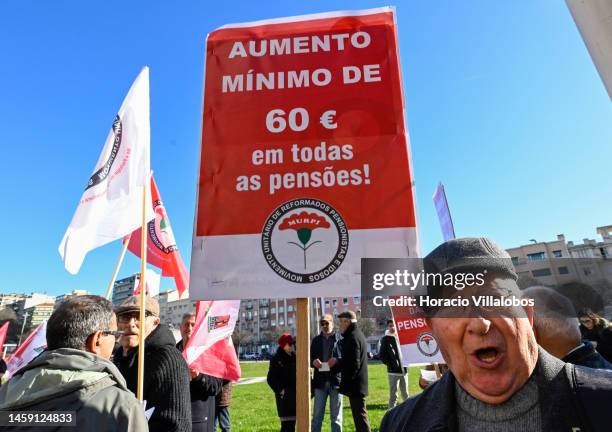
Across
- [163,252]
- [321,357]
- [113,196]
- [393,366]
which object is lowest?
[393,366]

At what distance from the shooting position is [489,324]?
3.65ft

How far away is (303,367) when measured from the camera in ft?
6.97

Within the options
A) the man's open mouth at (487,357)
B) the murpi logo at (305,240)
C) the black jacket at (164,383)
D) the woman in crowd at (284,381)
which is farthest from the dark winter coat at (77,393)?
the woman in crowd at (284,381)

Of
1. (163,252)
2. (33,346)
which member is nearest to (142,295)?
(163,252)

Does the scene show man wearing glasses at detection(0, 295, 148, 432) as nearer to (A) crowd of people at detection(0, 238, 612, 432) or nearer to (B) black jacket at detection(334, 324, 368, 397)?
(A) crowd of people at detection(0, 238, 612, 432)

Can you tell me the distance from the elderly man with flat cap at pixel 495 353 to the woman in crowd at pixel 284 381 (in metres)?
5.60

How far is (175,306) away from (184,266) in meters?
120

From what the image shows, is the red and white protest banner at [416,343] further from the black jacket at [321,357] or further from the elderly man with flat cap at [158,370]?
the elderly man with flat cap at [158,370]

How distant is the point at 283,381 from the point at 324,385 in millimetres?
703

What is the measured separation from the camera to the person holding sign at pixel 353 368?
6.14 meters

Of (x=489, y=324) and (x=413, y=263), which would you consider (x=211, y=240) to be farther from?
(x=489, y=324)

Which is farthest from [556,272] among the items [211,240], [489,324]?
[211,240]

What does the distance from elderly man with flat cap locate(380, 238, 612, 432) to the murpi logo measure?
3.54 feet

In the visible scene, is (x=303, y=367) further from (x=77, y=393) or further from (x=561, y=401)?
(x=561, y=401)
